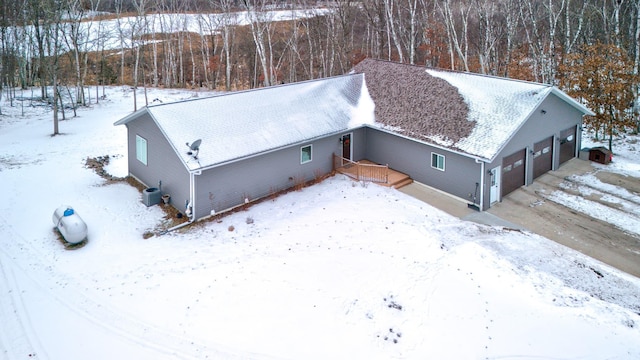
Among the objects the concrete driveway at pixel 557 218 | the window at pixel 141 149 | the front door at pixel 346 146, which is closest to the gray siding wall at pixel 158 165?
the window at pixel 141 149

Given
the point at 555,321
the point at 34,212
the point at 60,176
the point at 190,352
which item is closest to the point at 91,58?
the point at 60,176

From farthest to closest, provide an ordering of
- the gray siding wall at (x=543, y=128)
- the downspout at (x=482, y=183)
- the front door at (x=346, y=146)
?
the front door at (x=346, y=146) < the gray siding wall at (x=543, y=128) < the downspout at (x=482, y=183)

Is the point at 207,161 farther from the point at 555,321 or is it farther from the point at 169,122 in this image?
the point at 555,321

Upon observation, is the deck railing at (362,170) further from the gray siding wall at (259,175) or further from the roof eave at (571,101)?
the roof eave at (571,101)

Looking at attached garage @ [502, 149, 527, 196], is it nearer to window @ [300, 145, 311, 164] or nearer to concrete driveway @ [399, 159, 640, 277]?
concrete driveway @ [399, 159, 640, 277]

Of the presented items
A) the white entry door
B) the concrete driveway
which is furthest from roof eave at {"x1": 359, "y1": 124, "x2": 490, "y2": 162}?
the concrete driveway

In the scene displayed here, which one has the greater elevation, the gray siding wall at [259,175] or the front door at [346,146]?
the front door at [346,146]
